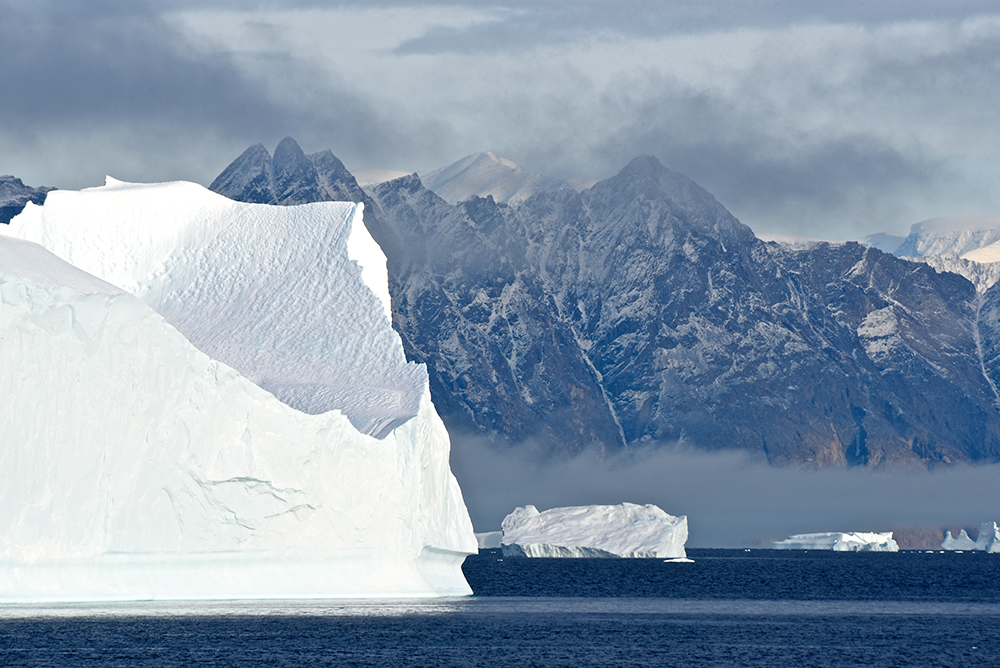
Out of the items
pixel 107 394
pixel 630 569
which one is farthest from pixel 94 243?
pixel 630 569

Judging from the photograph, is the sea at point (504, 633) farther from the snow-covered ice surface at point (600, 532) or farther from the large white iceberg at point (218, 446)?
the snow-covered ice surface at point (600, 532)

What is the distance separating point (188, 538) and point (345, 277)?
1836 cm

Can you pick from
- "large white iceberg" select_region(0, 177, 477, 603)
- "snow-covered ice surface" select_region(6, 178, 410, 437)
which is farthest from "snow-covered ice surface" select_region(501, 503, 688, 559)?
"large white iceberg" select_region(0, 177, 477, 603)

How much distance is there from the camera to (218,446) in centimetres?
5434

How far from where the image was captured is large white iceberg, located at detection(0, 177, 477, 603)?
2040 inches

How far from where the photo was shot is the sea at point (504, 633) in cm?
4691

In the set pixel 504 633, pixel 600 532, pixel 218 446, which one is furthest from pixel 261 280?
pixel 600 532

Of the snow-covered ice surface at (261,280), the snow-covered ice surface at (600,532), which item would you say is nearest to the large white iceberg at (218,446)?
the snow-covered ice surface at (261,280)

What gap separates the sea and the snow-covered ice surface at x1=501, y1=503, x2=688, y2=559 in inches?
2491

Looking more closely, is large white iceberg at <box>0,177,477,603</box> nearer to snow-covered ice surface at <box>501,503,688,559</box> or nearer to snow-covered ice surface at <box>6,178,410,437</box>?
snow-covered ice surface at <box>6,178,410,437</box>

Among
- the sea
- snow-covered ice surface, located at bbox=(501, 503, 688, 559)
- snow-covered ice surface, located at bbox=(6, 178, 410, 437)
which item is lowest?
the sea

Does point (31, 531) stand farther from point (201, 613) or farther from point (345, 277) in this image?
point (345, 277)

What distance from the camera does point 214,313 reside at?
6819 cm

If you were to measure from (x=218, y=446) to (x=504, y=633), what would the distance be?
13485mm
